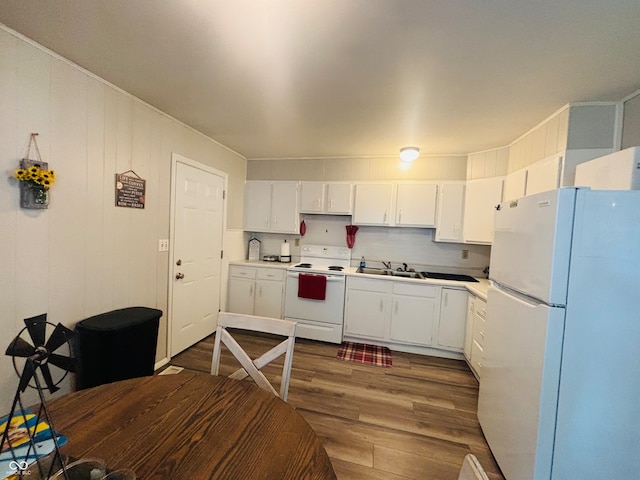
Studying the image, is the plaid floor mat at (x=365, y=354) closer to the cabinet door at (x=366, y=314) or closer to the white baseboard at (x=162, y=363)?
the cabinet door at (x=366, y=314)

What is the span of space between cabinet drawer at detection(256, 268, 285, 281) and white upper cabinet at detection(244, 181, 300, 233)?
616 mm

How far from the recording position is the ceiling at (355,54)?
4.20 feet

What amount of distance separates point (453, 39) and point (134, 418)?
7.21ft

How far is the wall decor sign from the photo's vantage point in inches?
84.6

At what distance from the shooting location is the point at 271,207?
13.1ft

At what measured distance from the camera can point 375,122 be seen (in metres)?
2.53

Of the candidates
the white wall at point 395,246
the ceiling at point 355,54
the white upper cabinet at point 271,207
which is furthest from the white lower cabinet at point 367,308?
the ceiling at point 355,54

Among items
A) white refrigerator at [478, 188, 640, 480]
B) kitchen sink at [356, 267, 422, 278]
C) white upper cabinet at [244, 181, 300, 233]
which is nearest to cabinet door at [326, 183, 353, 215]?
white upper cabinet at [244, 181, 300, 233]

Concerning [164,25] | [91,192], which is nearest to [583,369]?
[164,25]

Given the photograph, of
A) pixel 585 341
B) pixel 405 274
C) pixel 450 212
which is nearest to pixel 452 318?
pixel 405 274

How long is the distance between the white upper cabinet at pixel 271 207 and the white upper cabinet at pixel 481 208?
218 centimetres

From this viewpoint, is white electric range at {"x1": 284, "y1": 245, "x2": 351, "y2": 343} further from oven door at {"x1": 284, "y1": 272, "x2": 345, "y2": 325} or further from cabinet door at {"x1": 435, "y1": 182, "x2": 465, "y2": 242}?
cabinet door at {"x1": 435, "y1": 182, "x2": 465, "y2": 242}

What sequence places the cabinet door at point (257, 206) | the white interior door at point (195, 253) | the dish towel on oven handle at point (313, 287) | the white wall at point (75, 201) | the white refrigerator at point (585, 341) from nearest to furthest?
the white refrigerator at point (585, 341) → the white wall at point (75, 201) → the white interior door at point (195, 253) → the dish towel on oven handle at point (313, 287) → the cabinet door at point (257, 206)

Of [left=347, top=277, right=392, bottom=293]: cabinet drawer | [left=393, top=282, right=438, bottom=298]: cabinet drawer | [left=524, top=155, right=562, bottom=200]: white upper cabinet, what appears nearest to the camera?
[left=524, top=155, right=562, bottom=200]: white upper cabinet
